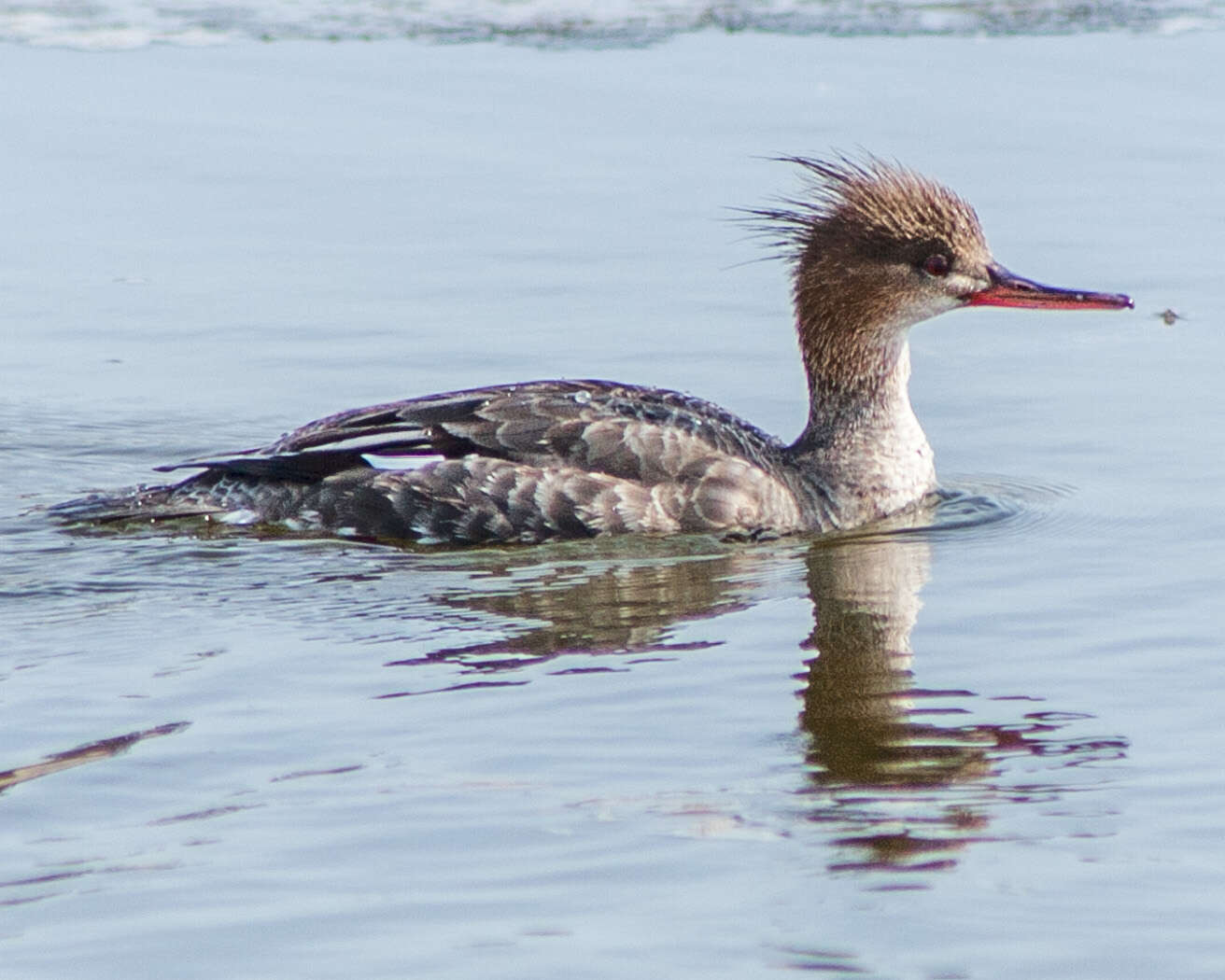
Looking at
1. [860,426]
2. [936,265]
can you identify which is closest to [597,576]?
[860,426]

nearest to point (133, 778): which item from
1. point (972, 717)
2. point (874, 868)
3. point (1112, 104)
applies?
point (874, 868)

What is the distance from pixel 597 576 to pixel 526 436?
0.87m

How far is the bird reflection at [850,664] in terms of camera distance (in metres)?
5.98

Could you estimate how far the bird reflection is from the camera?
5980 millimetres

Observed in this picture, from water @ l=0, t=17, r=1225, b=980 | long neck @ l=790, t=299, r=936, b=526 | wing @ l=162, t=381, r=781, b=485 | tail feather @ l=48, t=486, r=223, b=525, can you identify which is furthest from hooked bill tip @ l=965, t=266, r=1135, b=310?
tail feather @ l=48, t=486, r=223, b=525

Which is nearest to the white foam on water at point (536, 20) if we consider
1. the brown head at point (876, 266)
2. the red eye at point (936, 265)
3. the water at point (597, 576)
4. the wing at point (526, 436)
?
the water at point (597, 576)

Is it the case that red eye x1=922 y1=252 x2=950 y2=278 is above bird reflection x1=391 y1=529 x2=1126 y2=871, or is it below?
above

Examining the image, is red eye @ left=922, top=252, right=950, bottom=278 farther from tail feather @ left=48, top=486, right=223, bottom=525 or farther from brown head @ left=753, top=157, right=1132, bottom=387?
tail feather @ left=48, top=486, right=223, bottom=525

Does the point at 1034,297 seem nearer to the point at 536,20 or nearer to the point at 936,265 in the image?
the point at 936,265

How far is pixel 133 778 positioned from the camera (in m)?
6.09

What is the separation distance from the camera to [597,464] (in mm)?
9172

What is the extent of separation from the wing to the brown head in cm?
89

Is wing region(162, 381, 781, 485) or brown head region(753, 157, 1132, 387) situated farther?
brown head region(753, 157, 1132, 387)

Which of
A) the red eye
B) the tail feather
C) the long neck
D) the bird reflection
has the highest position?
the red eye
